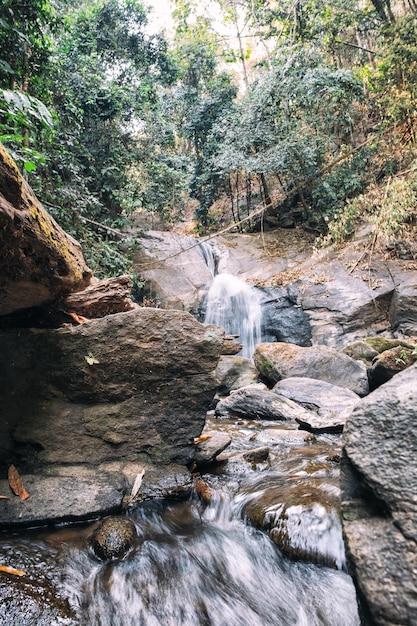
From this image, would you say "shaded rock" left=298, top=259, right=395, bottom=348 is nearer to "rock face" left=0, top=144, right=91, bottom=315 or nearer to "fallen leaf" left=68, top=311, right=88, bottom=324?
"fallen leaf" left=68, top=311, right=88, bottom=324

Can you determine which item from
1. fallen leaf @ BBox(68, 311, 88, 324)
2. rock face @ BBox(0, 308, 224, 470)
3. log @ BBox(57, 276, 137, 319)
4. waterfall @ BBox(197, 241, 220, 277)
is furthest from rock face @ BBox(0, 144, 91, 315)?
waterfall @ BBox(197, 241, 220, 277)

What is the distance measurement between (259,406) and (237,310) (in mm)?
5519

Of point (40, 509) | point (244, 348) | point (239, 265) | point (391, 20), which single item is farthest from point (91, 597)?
point (391, 20)

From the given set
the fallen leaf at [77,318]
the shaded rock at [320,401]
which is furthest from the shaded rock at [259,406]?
the fallen leaf at [77,318]

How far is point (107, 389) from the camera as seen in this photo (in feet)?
10.1

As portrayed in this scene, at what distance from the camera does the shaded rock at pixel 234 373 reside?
7332mm

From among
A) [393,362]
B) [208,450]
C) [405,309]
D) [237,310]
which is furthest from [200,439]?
[237,310]

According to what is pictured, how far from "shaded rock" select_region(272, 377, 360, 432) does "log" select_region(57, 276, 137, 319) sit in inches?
113

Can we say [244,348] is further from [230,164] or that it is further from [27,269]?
[27,269]

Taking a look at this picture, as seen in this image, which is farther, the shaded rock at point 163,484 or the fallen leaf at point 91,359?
the fallen leaf at point 91,359

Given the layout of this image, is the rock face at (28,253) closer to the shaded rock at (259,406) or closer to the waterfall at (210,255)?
the shaded rock at (259,406)

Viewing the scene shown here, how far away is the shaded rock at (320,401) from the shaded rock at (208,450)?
5.26 ft

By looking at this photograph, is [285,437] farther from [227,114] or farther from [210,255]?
[227,114]

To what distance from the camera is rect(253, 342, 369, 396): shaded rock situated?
6609mm
